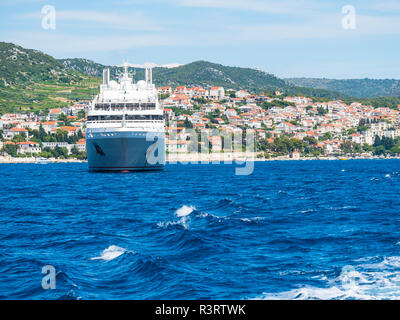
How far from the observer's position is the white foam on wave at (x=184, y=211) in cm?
3396

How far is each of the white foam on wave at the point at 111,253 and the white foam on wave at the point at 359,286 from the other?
707cm

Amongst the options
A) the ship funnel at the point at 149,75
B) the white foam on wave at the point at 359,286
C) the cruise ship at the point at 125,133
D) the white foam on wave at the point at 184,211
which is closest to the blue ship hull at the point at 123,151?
the cruise ship at the point at 125,133

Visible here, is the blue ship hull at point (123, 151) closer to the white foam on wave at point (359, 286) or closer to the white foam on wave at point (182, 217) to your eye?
the white foam on wave at point (182, 217)

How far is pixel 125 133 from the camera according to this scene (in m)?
72.9

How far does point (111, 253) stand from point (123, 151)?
52.5m

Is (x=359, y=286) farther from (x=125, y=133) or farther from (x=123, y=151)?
(x=123, y=151)

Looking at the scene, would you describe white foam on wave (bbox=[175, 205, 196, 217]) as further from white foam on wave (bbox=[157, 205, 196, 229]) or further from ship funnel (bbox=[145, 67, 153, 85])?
ship funnel (bbox=[145, 67, 153, 85])

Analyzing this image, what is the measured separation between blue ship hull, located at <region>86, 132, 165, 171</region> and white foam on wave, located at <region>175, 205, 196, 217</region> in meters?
35.9

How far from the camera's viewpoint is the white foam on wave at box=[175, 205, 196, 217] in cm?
3396

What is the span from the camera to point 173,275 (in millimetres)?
18594

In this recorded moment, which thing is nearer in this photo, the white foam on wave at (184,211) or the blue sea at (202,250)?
the blue sea at (202,250)

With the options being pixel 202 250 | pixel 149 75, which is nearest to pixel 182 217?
pixel 202 250

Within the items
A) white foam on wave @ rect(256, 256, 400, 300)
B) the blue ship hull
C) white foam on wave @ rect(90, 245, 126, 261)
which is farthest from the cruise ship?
white foam on wave @ rect(256, 256, 400, 300)
